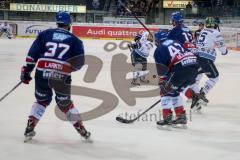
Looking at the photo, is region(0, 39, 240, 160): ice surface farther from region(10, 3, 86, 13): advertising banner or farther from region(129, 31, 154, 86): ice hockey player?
region(10, 3, 86, 13): advertising banner

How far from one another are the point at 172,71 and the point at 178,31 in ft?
3.45

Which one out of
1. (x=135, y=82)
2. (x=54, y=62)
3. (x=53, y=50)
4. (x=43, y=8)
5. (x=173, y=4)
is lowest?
(x=135, y=82)

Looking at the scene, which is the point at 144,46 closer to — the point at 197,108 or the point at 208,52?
the point at 208,52

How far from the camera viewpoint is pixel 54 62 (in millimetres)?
5383

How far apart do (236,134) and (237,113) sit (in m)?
1.50

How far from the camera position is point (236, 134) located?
6.27 meters

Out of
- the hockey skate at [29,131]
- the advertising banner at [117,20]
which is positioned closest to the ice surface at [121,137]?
the hockey skate at [29,131]

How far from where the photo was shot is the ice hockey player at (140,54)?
35.3 feet

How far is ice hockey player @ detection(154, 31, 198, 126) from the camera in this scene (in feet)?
20.2

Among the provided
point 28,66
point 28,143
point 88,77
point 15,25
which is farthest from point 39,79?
point 15,25

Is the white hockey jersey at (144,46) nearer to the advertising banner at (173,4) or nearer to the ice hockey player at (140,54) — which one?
the ice hockey player at (140,54)

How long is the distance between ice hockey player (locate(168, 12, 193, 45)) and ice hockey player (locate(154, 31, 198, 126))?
683 millimetres

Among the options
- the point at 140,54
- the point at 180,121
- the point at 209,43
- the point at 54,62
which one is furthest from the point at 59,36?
the point at 140,54

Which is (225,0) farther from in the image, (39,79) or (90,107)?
(39,79)
